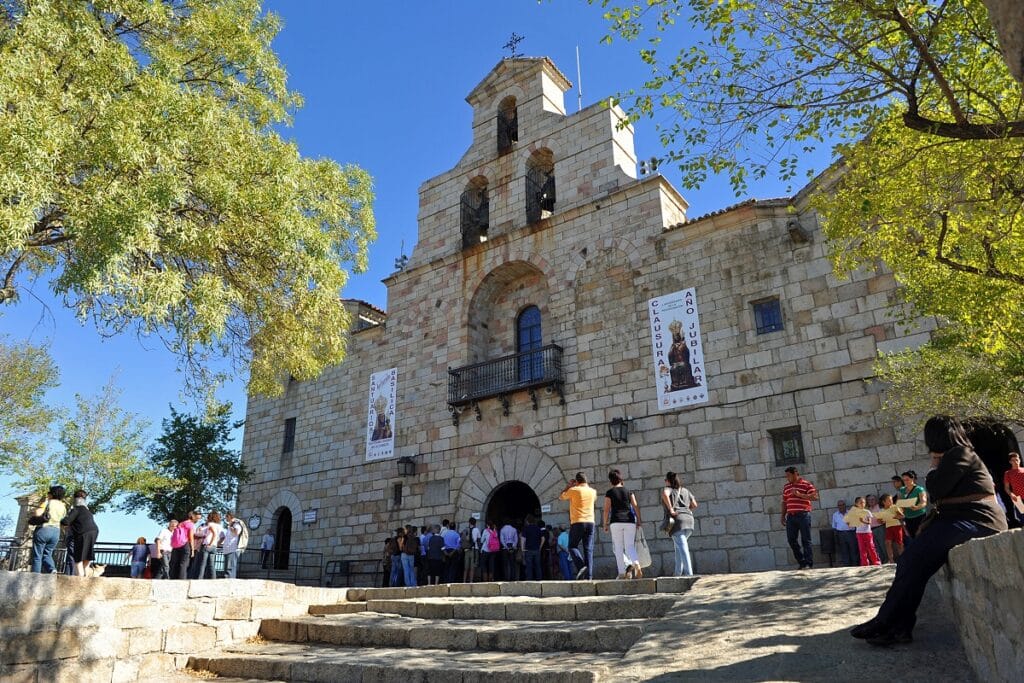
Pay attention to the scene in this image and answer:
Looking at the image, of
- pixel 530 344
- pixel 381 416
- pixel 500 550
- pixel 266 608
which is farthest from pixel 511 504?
pixel 266 608

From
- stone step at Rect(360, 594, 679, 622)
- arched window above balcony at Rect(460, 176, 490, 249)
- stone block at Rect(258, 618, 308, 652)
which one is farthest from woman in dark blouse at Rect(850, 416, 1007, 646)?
arched window above balcony at Rect(460, 176, 490, 249)

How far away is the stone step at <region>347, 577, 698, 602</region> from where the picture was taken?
7507 mm

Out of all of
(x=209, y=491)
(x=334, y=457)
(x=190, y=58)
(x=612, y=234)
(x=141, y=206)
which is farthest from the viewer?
(x=209, y=491)

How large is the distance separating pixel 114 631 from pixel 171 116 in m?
6.04

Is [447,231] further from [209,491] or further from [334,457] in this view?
[209,491]

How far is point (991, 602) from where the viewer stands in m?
3.22

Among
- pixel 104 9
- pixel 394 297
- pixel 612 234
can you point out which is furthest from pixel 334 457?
pixel 104 9

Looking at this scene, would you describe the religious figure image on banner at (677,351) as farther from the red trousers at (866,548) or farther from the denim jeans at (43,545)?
the denim jeans at (43,545)

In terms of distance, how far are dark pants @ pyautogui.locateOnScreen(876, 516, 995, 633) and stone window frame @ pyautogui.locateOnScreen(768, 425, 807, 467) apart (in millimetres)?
7444

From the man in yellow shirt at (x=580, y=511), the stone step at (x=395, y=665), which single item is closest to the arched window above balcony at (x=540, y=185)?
the man in yellow shirt at (x=580, y=511)

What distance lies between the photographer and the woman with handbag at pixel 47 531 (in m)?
9.16

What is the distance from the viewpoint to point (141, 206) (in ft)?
25.7

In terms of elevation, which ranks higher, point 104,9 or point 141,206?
point 104,9

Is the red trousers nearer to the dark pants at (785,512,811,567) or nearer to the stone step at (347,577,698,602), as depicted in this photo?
the dark pants at (785,512,811,567)
